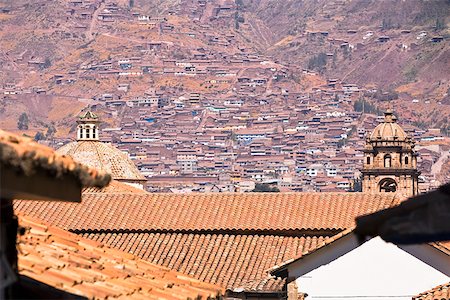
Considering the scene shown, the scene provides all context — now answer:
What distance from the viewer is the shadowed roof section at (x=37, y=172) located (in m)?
6.46

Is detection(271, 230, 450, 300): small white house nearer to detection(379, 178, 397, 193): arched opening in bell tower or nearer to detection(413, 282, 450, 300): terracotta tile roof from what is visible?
detection(413, 282, 450, 300): terracotta tile roof

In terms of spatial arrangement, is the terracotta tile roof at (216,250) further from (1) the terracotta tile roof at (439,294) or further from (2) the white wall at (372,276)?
(1) the terracotta tile roof at (439,294)

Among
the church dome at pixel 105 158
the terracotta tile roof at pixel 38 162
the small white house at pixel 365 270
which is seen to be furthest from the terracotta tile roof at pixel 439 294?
the church dome at pixel 105 158

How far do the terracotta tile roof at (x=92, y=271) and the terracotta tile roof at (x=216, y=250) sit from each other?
20.6 meters

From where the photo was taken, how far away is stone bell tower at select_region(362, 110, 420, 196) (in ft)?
343

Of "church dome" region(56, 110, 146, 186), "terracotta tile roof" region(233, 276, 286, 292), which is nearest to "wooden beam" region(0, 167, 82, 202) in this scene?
"terracotta tile roof" region(233, 276, 286, 292)

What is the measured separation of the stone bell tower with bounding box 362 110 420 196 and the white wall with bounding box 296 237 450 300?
72.1 m

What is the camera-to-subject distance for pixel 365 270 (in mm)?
26719

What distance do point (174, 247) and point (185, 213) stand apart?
2.10 meters

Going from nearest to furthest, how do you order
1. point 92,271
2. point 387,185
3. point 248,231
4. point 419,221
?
point 419,221, point 92,271, point 248,231, point 387,185

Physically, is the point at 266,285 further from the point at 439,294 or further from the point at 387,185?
the point at 387,185

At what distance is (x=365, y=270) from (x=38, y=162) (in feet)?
66.8

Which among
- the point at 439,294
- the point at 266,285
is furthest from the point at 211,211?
the point at 439,294

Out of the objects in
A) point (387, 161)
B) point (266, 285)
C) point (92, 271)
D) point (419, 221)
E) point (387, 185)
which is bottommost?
point (419, 221)
